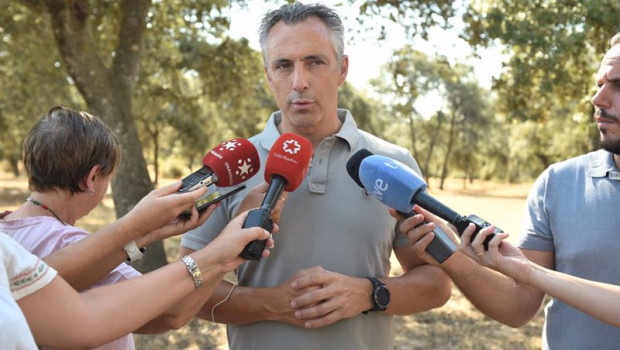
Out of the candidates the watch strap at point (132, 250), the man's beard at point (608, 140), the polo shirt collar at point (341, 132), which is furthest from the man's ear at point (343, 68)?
the watch strap at point (132, 250)

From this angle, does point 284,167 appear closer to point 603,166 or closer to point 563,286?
point 563,286

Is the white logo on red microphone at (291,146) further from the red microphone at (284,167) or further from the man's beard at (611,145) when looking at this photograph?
the man's beard at (611,145)

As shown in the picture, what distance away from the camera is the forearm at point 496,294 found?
243 cm

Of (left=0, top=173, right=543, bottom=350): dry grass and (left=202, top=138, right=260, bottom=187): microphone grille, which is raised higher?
(left=202, top=138, right=260, bottom=187): microphone grille

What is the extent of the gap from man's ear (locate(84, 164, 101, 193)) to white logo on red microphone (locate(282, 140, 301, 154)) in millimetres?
750

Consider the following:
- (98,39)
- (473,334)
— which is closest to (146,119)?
(98,39)

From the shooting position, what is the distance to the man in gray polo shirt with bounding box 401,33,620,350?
226 centimetres

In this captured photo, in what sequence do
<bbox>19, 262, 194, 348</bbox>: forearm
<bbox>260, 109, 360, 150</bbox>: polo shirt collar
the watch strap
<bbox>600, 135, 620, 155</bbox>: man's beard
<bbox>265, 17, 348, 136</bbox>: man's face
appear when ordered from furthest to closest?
1. <bbox>260, 109, 360, 150</bbox>: polo shirt collar
2. <bbox>265, 17, 348, 136</bbox>: man's face
3. <bbox>600, 135, 620, 155</bbox>: man's beard
4. the watch strap
5. <bbox>19, 262, 194, 348</bbox>: forearm

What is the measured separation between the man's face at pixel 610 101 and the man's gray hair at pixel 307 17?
1159mm

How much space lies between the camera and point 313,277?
2389mm

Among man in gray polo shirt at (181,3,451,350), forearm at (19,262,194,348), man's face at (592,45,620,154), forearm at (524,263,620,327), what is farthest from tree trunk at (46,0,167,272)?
forearm at (524,263,620,327)

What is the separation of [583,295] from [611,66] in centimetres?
97

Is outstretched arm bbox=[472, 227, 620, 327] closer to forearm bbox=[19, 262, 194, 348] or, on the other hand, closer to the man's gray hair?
forearm bbox=[19, 262, 194, 348]

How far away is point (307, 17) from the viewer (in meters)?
2.65
